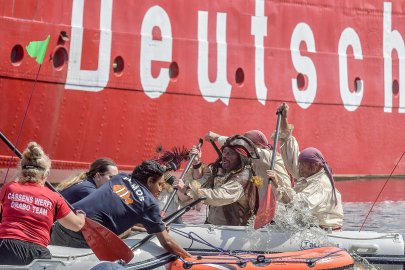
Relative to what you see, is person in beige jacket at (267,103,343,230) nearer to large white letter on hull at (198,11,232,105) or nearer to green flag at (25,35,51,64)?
green flag at (25,35,51,64)

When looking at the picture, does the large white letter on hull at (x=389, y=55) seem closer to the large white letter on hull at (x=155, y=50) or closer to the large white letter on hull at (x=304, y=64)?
the large white letter on hull at (x=304, y=64)

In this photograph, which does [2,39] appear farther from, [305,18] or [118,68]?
[305,18]

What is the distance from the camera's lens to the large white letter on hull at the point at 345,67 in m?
19.3

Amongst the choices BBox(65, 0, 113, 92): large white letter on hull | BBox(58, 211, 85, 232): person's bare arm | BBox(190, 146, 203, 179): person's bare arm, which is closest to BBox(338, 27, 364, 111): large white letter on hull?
BBox(65, 0, 113, 92): large white letter on hull

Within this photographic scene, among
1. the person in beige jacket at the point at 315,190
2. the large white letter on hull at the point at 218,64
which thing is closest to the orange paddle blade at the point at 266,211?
the person in beige jacket at the point at 315,190

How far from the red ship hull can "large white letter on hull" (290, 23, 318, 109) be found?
0.02 m

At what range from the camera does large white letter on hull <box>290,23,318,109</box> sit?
18.5 m

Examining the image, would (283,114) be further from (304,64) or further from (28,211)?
(304,64)

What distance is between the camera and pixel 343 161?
19734 mm

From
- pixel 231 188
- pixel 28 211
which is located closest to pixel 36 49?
pixel 231 188

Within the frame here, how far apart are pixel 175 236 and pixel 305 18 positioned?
10.1 m

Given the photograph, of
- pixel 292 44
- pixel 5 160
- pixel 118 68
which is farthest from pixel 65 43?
pixel 292 44

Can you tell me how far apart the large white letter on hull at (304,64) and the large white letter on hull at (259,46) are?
75 centimetres

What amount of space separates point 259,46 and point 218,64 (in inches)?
44.8
